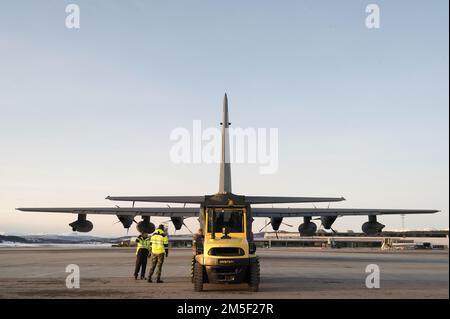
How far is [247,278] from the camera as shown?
1428cm

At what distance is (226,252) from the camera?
14.2m

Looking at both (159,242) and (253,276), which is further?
(159,242)

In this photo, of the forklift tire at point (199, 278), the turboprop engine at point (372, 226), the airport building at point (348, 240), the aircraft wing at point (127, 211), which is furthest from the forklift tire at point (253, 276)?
the airport building at point (348, 240)

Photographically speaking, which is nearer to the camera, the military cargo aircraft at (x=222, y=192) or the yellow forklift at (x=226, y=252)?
the yellow forklift at (x=226, y=252)

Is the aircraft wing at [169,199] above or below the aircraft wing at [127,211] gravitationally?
above

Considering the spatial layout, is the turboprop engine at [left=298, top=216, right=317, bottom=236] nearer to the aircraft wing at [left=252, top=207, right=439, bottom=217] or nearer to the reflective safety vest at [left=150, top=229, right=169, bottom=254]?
the aircraft wing at [left=252, top=207, right=439, bottom=217]

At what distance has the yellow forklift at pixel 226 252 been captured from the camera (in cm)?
1401

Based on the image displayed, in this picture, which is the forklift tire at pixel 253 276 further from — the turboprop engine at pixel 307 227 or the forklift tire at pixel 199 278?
the turboprop engine at pixel 307 227

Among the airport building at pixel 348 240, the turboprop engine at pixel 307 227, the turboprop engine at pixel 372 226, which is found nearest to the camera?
the turboprop engine at pixel 372 226

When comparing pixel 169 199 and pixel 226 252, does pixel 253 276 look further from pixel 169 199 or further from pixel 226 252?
pixel 169 199

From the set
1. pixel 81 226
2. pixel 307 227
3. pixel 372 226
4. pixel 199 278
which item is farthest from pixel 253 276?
pixel 307 227
